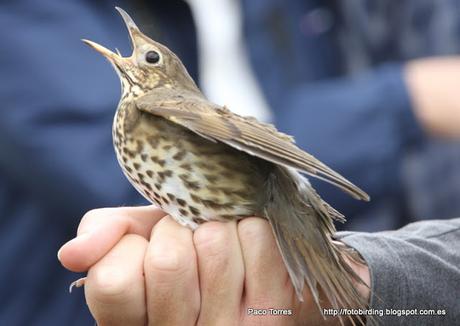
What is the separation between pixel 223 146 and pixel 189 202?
0.37 feet

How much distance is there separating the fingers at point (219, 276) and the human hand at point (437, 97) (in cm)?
136

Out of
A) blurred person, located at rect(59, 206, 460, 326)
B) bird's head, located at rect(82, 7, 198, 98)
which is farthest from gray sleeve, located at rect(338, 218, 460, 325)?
bird's head, located at rect(82, 7, 198, 98)

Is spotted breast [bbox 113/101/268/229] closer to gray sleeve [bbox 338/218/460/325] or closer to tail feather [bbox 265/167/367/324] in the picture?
tail feather [bbox 265/167/367/324]

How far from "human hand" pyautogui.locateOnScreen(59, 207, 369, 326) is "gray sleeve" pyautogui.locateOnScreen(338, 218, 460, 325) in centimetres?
11

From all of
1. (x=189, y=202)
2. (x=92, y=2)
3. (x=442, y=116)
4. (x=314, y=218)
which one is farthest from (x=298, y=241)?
(x=442, y=116)

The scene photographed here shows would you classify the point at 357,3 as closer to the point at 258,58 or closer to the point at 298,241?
the point at 258,58

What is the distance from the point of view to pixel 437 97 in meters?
2.58

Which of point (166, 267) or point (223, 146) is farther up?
point (223, 146)

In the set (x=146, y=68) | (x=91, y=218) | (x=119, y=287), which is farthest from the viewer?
(x=146, y=68)

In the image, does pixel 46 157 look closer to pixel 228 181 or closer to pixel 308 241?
pixel 228 181

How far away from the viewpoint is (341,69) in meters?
3.03

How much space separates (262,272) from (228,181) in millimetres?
170

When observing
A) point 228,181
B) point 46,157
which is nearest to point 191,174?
point 228,181

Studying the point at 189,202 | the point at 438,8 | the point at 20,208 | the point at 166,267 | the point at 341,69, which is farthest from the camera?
the point at 341,69
